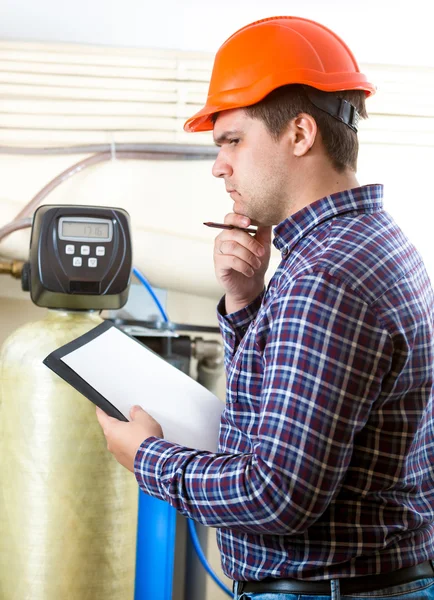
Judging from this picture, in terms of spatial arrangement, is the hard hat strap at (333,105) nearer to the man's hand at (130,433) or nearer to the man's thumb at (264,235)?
the man's thumb at (264,235)

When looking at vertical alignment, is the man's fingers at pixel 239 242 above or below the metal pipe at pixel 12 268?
above

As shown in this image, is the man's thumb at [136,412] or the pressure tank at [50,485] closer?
the man's thumb at [136,412]

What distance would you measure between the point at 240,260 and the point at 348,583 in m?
0.57

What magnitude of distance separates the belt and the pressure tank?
612mm

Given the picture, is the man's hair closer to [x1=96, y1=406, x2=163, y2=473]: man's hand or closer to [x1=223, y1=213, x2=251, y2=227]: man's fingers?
[x1=223, y1=213, x2=251, y2=227]: man's fingers

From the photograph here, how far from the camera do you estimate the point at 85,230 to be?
1.48 metres

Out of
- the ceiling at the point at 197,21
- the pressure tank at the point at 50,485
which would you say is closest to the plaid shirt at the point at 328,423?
the pressure tank at the point at 50,485

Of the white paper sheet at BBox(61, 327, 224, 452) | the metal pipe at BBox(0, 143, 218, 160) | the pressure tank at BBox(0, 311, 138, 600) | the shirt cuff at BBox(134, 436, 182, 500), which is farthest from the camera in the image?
the metal pipe at BBox(0, 143, 218, 160)

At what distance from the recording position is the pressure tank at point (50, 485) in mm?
1437

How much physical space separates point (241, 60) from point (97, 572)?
1.10 m

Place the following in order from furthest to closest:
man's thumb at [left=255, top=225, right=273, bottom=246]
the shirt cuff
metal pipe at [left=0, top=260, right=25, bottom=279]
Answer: metal pipe at [left=0, top=260, right=25, bottom=279] → man's thumb at [left=255, top=225, right=273, bottom=246] → the shirt cuff

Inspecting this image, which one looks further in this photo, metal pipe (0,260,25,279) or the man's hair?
metal pipe (0,260,25,279)

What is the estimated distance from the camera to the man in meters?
0.82

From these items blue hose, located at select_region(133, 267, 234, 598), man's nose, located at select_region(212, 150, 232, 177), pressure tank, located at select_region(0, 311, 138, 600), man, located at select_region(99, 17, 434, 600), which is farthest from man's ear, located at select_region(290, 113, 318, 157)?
blue hose, located at select_region(133, 267, 234, 598)
